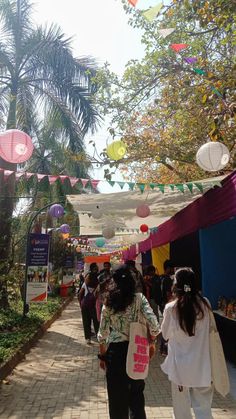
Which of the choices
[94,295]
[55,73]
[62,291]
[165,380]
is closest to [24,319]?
[94,295]

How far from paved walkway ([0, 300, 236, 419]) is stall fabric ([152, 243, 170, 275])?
616 cm

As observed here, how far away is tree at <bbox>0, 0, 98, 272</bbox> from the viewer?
12539 millimetres

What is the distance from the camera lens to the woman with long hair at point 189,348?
130 inches

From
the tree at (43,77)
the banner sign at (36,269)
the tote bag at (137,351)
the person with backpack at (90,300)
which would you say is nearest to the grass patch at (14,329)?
the banner sign at (36,269)

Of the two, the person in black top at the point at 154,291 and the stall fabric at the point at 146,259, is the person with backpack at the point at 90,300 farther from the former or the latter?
the stall fabric at the point at 146,259

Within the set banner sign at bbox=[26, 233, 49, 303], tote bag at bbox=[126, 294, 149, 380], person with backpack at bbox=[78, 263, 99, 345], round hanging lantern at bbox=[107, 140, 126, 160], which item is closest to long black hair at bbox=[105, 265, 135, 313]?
tote bag at bbox=[126, 294, 149, 380]

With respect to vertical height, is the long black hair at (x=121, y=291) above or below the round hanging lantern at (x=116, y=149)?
below

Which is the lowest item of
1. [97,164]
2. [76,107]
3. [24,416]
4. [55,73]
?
[24,416]

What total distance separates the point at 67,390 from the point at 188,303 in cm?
283

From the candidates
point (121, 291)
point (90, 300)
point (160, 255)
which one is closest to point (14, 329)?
point (90, 300)

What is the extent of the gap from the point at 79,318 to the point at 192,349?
36.6 feet

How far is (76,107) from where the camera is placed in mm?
12891

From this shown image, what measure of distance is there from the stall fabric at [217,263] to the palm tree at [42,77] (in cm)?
709

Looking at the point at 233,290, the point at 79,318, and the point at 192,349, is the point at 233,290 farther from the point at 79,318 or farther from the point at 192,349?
the point at 79,318
